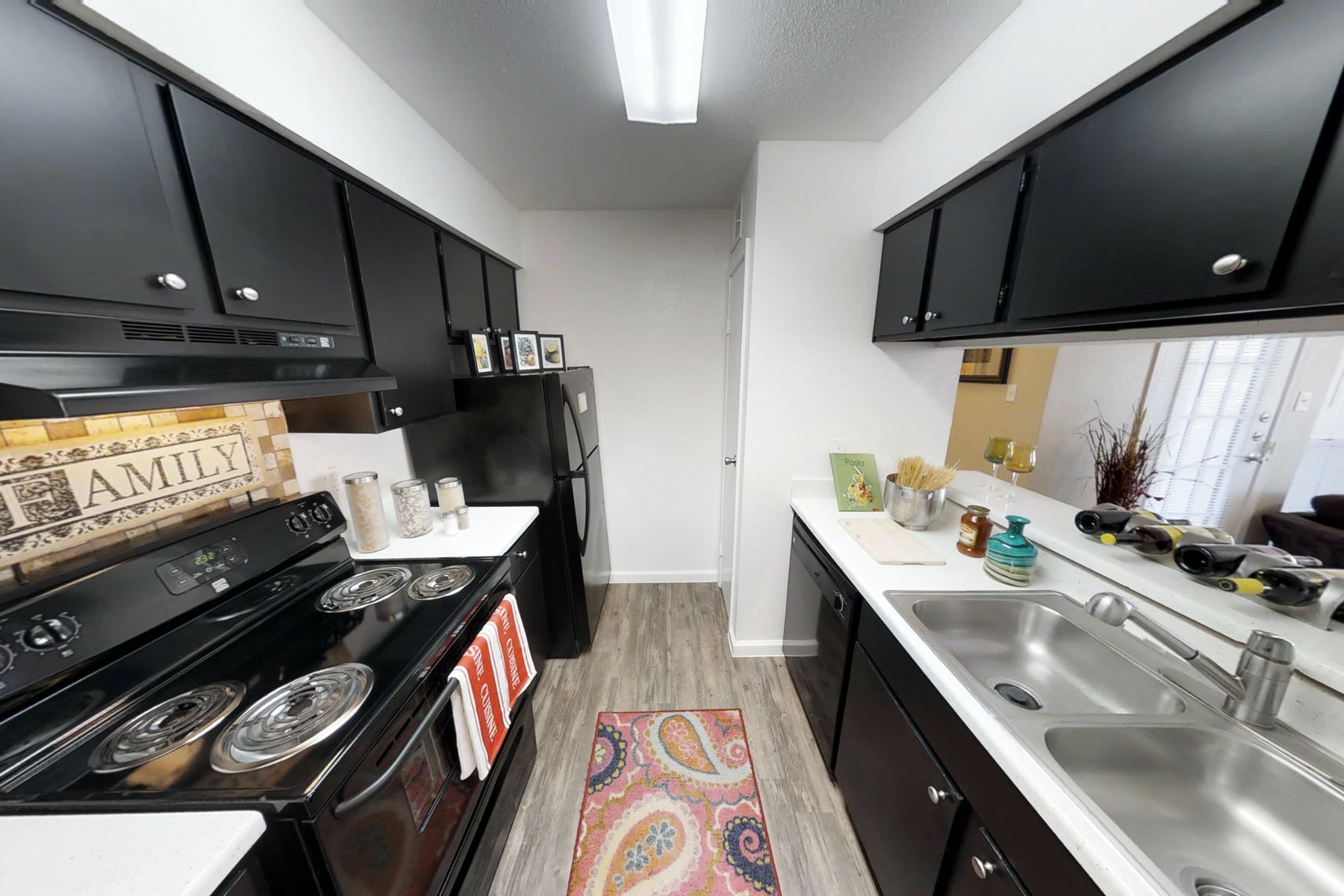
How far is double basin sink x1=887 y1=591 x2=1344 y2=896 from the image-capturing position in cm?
65

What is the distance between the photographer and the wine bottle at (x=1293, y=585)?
2.53 feet

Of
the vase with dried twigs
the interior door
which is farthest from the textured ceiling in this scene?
the vase with dried twigs

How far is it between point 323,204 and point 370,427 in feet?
2.15

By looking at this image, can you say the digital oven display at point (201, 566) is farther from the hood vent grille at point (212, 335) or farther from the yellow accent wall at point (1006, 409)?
the yellow accent wall at point (1006, 409)

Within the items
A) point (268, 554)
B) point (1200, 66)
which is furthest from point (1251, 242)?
point (268, 554)

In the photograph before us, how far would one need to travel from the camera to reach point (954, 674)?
882 millimetres

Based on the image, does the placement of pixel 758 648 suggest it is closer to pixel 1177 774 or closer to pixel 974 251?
pixel 1177 774

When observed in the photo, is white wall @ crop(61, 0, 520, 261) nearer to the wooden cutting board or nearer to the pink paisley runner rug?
the wooden cutting board

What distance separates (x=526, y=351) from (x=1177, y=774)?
2462 mm

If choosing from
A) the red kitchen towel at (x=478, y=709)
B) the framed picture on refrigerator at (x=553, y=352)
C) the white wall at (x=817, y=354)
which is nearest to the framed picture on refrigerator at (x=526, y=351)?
the framed picture on refrigerator at (x=553, y=352)

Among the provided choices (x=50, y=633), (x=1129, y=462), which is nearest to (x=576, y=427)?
(x=50, y=633)

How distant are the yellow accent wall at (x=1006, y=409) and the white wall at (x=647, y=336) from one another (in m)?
1.49

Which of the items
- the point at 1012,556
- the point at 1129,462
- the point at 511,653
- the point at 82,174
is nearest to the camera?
the point at 82,174

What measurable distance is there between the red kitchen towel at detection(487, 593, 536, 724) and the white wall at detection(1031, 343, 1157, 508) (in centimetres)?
262
